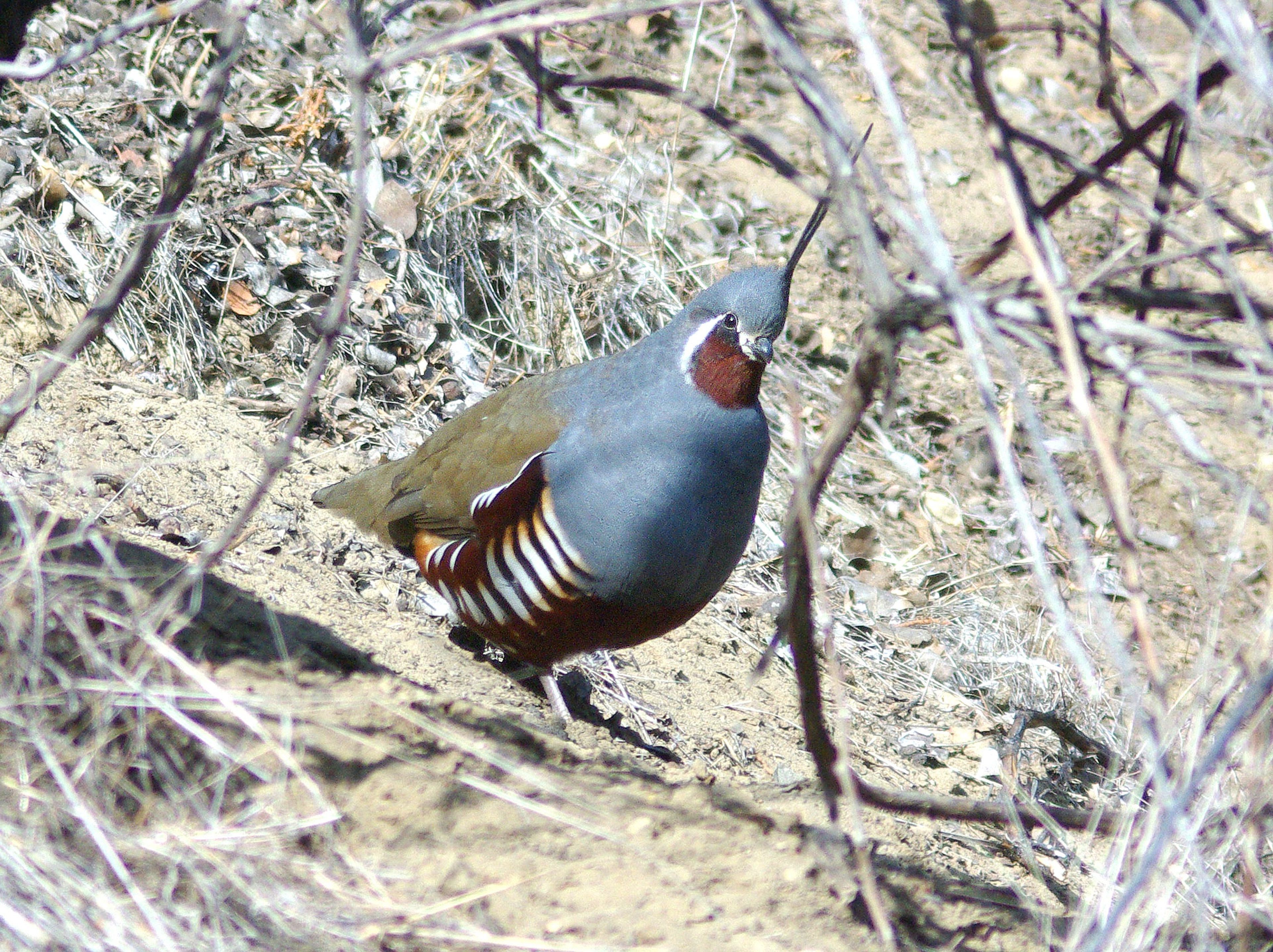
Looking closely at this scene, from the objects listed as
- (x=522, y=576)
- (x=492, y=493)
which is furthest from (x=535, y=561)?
(x=492, y=493)

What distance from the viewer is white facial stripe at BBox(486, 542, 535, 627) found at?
3637 mm

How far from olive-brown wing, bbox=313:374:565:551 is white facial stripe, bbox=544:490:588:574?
196 millimetres

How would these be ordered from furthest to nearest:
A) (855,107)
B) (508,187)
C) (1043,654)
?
(855,107)
(508,187)
(1043,654)

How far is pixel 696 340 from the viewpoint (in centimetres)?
361

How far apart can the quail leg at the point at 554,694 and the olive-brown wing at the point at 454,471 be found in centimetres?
54

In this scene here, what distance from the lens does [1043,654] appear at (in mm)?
4988

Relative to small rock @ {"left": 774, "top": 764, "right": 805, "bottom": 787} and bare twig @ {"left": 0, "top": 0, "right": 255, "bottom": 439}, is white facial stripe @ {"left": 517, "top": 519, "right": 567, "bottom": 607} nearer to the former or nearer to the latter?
small rock @ {"left": 774, "top": 764, "right": 805, "bottom": 787}

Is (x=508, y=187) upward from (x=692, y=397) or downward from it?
upward

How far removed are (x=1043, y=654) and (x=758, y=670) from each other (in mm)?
3440

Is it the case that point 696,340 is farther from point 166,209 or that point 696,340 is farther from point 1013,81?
point 1013,81

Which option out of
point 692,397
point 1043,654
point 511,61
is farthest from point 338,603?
point 511,61

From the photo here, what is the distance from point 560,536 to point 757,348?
2.58 feet

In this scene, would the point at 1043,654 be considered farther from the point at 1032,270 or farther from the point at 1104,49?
the point at 1032,270

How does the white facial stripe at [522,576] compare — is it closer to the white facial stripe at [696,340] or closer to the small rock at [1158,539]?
the white facial stripe at [696,340]
